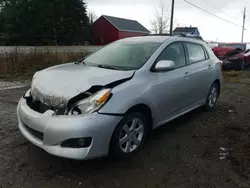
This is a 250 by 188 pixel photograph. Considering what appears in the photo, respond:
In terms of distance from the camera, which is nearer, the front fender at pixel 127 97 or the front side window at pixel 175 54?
the front fender at pixel 127 97

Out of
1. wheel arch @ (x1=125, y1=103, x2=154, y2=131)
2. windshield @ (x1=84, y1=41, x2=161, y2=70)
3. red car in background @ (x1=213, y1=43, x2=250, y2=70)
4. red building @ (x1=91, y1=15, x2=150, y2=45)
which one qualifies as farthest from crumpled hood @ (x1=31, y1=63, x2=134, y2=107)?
red building @ (x1=91, y1=15, x2=150, y2=45)

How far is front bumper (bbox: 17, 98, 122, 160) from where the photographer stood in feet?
8.29

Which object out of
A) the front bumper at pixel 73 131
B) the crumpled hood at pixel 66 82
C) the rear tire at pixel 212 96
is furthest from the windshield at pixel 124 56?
the rear tire at pixel 212 96

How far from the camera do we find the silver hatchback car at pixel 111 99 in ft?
8.50

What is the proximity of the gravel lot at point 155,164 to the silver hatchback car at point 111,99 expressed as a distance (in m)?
0.27

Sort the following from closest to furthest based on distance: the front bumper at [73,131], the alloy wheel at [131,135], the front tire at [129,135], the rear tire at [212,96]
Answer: the front bumper at [73,131]
the front tire at [129,135]
the alloy wheel at [131,135]
the rear tire at [212,96]

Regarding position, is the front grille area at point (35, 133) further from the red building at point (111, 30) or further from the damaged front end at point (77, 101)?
the red building at point (111, 30)

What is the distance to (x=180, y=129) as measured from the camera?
420 centimetres

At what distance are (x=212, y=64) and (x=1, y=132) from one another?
420 centimetres

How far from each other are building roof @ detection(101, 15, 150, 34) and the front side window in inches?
1684

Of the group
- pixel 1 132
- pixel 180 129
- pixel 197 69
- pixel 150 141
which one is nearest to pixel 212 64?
pixel 197 69

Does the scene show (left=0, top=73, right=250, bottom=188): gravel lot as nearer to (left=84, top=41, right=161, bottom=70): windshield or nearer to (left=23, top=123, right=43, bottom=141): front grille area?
(left=23, top=123, right=43, bottom=141): front grille area

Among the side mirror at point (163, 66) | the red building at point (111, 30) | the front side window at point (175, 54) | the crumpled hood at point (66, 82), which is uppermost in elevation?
the red building at point (111, 30)

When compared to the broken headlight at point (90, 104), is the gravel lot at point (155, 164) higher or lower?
lower
